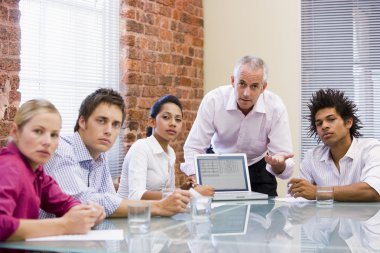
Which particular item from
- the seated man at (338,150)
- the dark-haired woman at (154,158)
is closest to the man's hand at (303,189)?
the seated man at (338,150)

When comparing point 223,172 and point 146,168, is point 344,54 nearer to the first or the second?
point 223,172

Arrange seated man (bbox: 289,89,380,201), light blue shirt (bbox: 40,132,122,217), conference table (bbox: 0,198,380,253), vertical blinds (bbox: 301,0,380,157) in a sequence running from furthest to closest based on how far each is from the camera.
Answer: vertical blinds (bbox: 301,0,380,157), seated man (bbox: 289,89,380,201), light blue shirt (bbox: 40,132,122,217), conference table (bbox: 0,198,380,253)

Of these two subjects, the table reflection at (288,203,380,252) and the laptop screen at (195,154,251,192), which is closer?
the table reflection at (288,203,380,252)

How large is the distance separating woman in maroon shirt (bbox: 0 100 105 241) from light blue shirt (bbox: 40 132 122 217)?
218 mm

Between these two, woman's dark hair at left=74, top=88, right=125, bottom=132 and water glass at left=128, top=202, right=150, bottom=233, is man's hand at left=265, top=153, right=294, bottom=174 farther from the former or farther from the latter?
water glass at left=128, top=202, right=150, bottom=233

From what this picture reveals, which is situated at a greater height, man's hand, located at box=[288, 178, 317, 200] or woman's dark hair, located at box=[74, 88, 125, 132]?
woman's dark hair, located at box=[74, 88, 125, 132]

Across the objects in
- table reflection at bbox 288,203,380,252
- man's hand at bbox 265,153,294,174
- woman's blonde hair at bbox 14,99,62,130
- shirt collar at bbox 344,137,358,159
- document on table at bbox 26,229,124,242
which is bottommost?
table reflection at bbox 288,203,380,252


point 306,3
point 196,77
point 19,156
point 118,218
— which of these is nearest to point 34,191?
point 19,156

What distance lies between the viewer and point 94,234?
6.50 feet

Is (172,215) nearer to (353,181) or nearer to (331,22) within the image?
(353,181)

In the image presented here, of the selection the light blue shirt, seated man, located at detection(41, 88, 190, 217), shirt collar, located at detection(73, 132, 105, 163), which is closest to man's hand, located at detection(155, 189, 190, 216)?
seated man, located at detection(41, 88, 190, 217)

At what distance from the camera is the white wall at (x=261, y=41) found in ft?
17.3

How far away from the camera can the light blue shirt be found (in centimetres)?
235

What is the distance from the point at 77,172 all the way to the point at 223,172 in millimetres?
980
